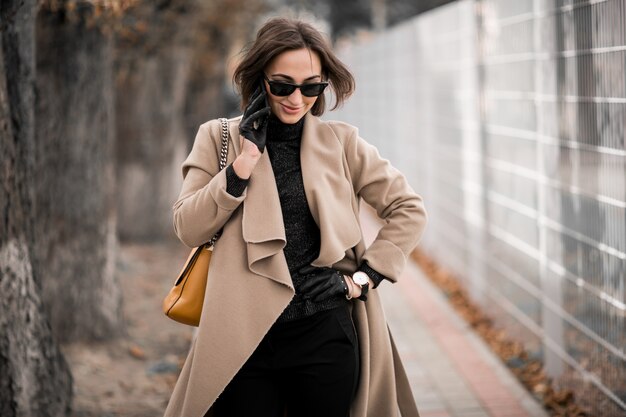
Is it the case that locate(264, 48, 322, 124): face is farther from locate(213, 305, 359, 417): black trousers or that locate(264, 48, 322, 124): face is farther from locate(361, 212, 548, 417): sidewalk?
locate(361, 212, 548, 417): sidewalk

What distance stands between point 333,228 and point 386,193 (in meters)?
0.32

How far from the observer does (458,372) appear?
6391 mm

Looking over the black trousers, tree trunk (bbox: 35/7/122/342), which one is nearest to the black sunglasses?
the black trousers

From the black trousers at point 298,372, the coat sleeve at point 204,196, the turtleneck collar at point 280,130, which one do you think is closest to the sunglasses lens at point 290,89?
the turtleneck collar at point 280,130

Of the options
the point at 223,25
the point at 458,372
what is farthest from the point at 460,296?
the point at 223,25

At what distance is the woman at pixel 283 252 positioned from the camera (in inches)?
121

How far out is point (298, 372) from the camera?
317 cm

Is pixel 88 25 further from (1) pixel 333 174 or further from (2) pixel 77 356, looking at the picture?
(1) pixel 333 174

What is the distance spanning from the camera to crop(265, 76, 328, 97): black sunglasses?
3.12 m

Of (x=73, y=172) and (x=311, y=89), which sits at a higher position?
(x=311, y=89)

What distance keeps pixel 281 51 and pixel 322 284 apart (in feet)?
2.48

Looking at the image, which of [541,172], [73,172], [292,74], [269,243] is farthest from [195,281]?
[73,172]

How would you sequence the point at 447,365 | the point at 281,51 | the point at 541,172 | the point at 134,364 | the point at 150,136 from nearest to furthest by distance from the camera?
the point at 281,51 → the point at 541,172 → the point at 447,365 → the point at 134,364 → the point at 150,136

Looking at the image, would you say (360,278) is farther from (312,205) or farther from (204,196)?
(204,196)
